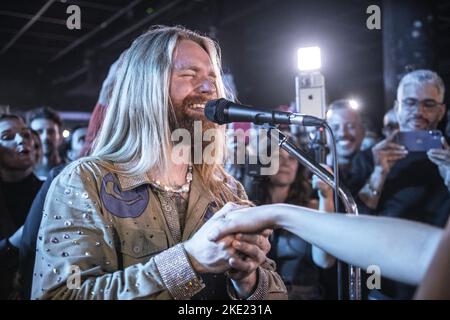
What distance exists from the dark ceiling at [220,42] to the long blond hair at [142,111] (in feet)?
7.52

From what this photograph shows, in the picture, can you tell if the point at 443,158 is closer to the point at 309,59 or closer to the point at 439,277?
the point at 309,59

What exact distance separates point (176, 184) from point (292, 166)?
1.43 metres

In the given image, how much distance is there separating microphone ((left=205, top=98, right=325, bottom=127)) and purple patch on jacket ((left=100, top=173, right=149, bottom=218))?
35cm

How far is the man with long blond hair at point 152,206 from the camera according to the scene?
4.02 feet

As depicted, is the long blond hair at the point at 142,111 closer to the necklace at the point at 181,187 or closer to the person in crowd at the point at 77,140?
the necklace at the point at 181,187

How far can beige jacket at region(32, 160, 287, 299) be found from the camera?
1224mm

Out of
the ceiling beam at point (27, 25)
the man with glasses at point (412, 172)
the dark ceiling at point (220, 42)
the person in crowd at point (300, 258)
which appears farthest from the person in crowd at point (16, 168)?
the ceiling beam at point (27, 25)

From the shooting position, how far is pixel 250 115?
1396mm

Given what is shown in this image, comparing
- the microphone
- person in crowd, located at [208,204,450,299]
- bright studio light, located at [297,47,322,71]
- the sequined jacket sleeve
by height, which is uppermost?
bright studio light, located at [297,47,322,71]

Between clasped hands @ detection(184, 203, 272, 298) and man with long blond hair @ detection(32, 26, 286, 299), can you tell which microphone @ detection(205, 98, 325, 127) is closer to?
man with long blond hair @ detection(32, 26, 286, 299)

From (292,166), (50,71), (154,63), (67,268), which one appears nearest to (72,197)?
(67,268)

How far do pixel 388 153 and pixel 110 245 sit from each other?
1724 mm

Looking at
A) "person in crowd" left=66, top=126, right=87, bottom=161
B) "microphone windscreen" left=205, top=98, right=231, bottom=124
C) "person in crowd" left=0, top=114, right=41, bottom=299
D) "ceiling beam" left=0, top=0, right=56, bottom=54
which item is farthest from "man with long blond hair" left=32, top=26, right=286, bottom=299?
"ceiling beam" left=0, top=0, right=56, bottom=54

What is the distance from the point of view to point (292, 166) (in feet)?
9.68
